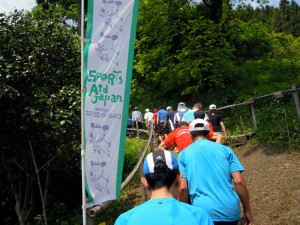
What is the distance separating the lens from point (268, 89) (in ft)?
50.2

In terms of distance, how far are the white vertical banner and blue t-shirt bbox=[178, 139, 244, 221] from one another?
84 centimetres

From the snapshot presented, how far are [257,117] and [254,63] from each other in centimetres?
713

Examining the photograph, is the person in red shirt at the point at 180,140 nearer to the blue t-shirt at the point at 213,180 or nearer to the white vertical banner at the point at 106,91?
the white vertical banner at the point at 106,91

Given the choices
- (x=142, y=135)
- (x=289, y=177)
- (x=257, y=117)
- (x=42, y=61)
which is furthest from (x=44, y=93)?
(x=142, y=135)

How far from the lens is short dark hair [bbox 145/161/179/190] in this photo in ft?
6.58

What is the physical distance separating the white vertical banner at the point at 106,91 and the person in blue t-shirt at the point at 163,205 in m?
1.57

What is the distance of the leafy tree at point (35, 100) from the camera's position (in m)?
5.38

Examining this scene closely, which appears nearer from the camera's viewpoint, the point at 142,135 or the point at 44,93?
the point at 44,93

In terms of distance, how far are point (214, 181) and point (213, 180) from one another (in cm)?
1

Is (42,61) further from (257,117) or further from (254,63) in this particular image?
(254,63)

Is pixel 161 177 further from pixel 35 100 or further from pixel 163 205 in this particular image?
pixel 35 100

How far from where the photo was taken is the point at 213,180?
3.19 metres

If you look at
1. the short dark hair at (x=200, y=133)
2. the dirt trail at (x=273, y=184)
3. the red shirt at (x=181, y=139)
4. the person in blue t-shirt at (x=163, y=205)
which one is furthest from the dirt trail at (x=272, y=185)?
the person in blue t-shirt at (x=163, y=205)

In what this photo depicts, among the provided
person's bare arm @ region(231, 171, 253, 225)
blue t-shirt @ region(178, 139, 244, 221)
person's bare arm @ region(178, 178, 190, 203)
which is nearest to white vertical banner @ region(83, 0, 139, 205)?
person's bare arm @ region(178, 178, 190, 203)
